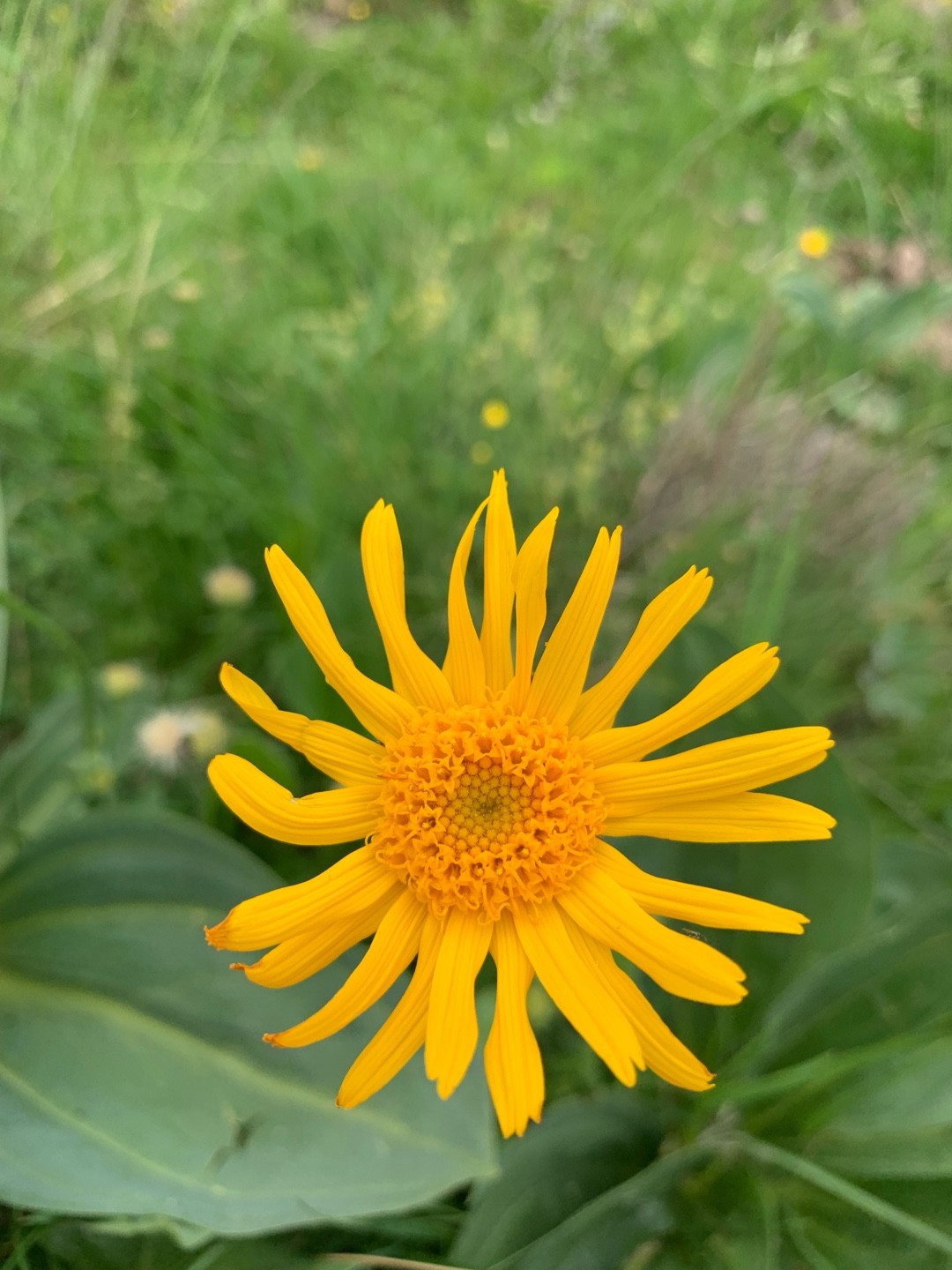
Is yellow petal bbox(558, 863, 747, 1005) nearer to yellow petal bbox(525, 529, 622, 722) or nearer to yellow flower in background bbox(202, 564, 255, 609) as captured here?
yellow petal bbox(525, 529, 622, 722)

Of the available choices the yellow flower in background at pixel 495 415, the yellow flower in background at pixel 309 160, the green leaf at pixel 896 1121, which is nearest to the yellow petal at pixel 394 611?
the green leaf at pixel 896 1121

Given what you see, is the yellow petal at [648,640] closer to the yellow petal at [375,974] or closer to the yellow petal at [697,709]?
the yellow petal at [697,709]

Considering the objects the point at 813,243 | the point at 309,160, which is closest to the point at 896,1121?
the point at 813,243

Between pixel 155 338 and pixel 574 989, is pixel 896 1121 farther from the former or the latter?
pixel 155 338

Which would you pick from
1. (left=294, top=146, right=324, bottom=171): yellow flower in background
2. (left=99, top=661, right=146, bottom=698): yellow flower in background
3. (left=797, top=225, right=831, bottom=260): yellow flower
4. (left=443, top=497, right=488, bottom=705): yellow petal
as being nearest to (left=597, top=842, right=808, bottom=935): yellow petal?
(left=443, top=497, right=488, bottom=705): yellow petal

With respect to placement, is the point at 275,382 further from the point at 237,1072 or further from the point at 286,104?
the point at 237,1072
